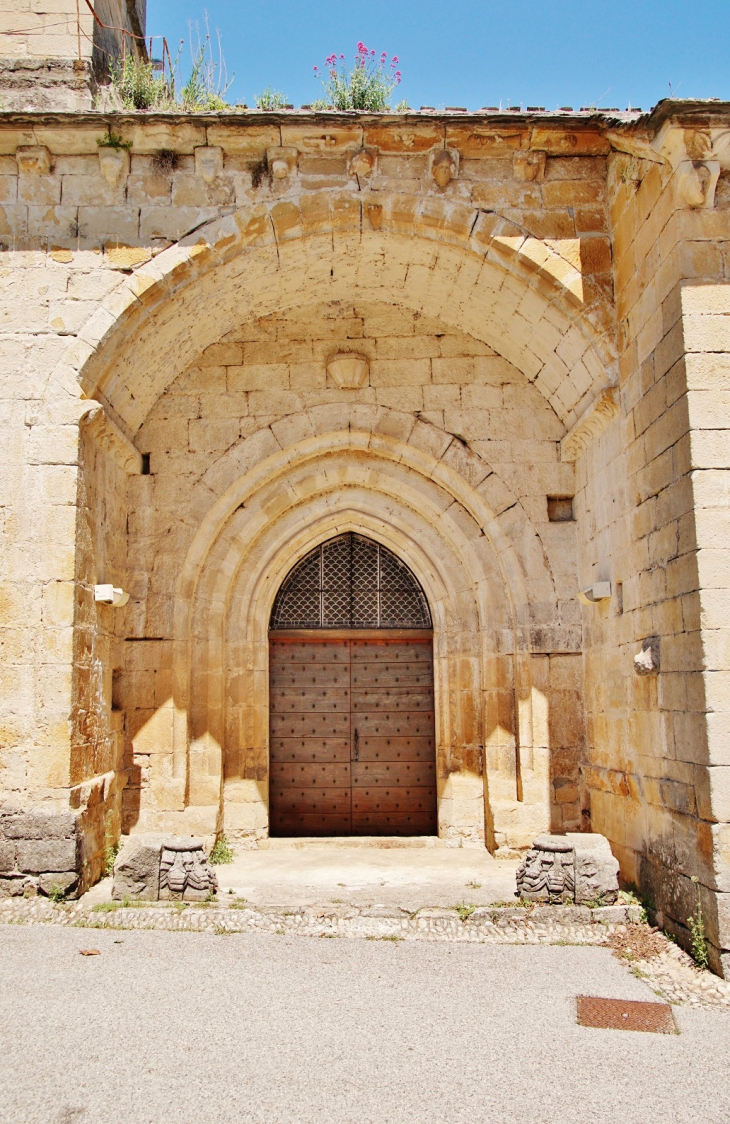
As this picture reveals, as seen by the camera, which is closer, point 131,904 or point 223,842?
point 131,904

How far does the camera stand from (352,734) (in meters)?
7.34

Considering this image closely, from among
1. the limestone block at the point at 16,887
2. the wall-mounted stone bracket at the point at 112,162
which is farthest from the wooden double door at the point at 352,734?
the wall-mounted stone bracket at the point at 112,162

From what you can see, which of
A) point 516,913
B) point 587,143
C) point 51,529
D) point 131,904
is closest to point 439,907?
point 516,913

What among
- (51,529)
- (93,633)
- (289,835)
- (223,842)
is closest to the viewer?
(51,529)

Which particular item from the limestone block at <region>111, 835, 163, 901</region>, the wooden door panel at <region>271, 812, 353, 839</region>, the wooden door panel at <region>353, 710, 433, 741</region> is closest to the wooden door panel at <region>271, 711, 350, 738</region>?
the wooden door panel at <region>353, 710, 433, 741</region>

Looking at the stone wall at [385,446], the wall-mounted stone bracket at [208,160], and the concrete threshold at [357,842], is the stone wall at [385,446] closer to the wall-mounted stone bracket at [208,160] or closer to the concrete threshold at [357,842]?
the wall-mounted stone bracket at [208,160]

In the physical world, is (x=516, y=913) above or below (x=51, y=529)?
below

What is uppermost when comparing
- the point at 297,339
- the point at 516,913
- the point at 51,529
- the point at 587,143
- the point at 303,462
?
the point at 587,143

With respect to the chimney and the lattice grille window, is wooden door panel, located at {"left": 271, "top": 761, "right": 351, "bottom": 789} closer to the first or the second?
the lattice grille window

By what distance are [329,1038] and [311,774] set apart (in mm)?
3743

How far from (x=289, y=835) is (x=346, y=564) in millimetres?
2347

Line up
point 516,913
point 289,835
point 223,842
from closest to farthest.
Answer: point 516,913, point 223,842, point 289,835

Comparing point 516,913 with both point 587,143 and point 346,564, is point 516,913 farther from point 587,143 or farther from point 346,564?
point 587,143

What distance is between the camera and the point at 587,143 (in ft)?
19.0
